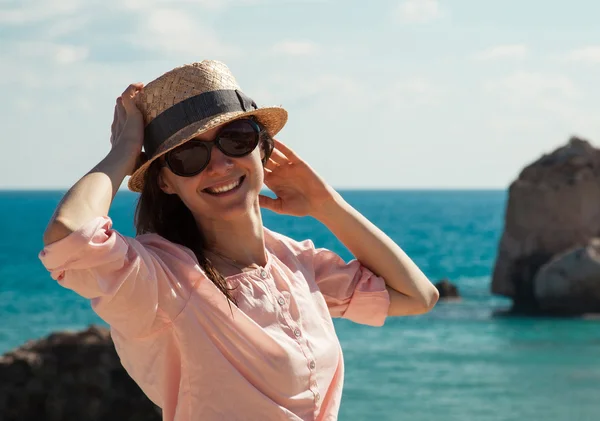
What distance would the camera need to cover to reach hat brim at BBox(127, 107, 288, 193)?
2539 mm

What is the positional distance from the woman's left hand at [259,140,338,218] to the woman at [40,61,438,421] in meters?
0.08

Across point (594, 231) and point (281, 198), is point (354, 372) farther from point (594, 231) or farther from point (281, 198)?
point (281, 198)

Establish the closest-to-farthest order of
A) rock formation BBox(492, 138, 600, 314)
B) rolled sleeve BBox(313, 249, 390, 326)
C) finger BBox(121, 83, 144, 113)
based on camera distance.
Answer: finger BBox(121, 83, 144, 113)
rolled sleeve BBox(313, 249, 390, 326)
rock formation BBox(492, 138, 600, 314)

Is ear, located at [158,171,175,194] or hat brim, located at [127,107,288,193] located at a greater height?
hat brim, located at [127,107,288,193]

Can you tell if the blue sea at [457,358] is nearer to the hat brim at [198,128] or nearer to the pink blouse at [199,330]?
the hat brim at [198,128]

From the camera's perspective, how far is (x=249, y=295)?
2.61 m

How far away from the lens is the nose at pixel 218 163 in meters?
2.57

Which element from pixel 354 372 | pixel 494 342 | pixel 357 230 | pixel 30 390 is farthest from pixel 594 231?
pixel 357 230

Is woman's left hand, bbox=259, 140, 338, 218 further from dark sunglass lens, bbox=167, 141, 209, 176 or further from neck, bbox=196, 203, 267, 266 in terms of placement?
dark sunglass lens, bbox=167, 141, 209, 176

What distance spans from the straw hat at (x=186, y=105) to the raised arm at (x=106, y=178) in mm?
33

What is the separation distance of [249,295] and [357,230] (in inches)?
19.5

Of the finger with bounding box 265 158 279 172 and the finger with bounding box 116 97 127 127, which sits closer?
the finger with bounding box 116 97 127 127

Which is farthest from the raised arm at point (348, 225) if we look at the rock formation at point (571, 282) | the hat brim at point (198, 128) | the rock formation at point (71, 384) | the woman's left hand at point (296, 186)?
the rock formation at point (571, 282)

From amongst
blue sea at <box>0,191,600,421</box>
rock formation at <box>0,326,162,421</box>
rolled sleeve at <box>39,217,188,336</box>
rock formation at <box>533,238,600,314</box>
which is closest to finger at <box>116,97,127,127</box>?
rolled sleeve at <box>39,217,188,336</box>
